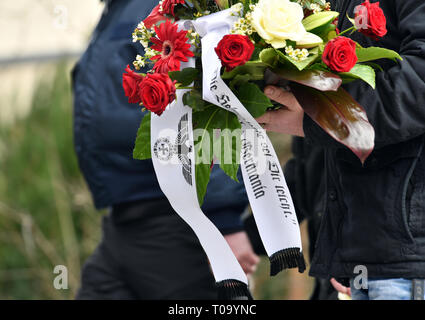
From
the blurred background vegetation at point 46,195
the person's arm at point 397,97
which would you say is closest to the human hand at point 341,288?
the person's arm at point 397,97

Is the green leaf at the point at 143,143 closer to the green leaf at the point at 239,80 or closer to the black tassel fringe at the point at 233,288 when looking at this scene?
the green leaf at the point at 239,80

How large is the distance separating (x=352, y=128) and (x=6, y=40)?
14.4ft

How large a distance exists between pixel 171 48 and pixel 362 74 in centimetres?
41

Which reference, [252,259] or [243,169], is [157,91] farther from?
[252,259]

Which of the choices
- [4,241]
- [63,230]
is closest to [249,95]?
[63,230]

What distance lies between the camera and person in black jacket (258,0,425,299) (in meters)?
1.43

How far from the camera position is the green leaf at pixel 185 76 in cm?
140

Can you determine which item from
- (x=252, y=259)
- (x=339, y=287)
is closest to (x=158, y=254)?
(x=252, y=259)

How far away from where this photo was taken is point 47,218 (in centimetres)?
380

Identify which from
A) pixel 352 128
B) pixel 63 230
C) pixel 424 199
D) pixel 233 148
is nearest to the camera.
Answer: pixel 352 128

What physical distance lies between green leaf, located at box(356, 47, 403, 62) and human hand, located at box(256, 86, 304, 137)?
169mm

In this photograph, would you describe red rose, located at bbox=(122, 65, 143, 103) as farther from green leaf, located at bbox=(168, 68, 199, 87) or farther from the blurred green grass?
the blurred green grass
